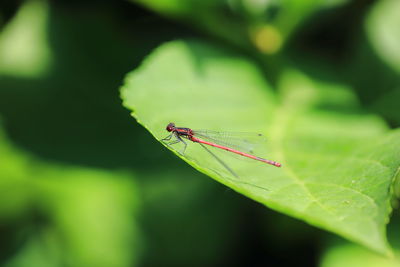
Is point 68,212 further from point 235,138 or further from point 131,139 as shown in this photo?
point 235,138

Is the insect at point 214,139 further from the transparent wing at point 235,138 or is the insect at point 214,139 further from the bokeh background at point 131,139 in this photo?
the bokeh background at point 131,139

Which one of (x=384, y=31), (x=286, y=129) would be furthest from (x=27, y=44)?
(x=384, y=31)

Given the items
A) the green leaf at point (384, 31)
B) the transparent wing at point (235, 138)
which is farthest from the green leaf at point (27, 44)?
the green leaf at point (384, 31)

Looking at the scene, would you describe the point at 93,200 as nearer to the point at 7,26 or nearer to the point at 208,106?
the point at 208,106

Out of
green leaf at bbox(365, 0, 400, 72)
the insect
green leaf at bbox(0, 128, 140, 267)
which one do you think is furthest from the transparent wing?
green leaf at bbox(365, 0, 400, 72)

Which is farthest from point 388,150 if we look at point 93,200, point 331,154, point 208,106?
point 93,200

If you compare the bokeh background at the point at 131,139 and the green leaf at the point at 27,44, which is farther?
the green leaf at the point at 27,44
